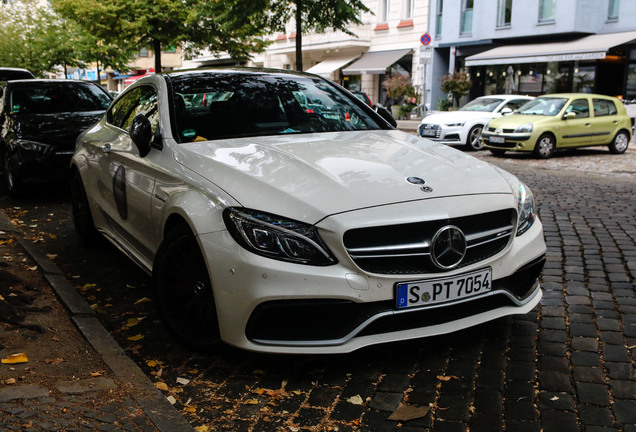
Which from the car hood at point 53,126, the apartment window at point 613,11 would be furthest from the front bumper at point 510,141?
the apartment window at point 613,11

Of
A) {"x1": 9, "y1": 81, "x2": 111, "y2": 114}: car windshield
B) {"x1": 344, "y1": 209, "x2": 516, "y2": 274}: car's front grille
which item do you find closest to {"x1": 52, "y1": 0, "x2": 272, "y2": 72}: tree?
{"x1": 9, "y1": 81, "x2": 111, "y2": 114}: car windshield

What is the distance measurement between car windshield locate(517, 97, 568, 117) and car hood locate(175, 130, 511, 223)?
40.1ft

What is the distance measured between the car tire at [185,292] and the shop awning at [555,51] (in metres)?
23.7

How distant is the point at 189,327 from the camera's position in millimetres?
3615

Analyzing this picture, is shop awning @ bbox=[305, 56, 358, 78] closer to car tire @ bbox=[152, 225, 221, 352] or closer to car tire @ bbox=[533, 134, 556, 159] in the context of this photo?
car tire @ bbox=[533, 134, 556, 159]

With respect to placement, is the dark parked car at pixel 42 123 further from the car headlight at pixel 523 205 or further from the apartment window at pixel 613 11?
the apartment window at pixel 613 11

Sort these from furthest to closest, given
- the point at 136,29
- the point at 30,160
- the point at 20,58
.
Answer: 1. the point at 20,58
2. the point at 136,29
3. the point at 30,160

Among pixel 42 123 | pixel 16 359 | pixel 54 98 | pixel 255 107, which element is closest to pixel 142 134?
pixel 255 107

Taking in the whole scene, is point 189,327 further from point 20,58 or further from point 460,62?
point 20,58

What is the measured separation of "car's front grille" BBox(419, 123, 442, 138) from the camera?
1717 cm

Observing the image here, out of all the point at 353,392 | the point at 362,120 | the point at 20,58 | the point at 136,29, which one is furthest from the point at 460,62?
the point at 353,392

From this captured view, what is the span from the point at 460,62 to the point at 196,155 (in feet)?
98.5

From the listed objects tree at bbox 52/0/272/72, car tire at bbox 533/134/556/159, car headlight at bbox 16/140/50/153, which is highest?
tree at bbox 52/0/272/72

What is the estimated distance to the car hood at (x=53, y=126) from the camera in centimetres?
857
